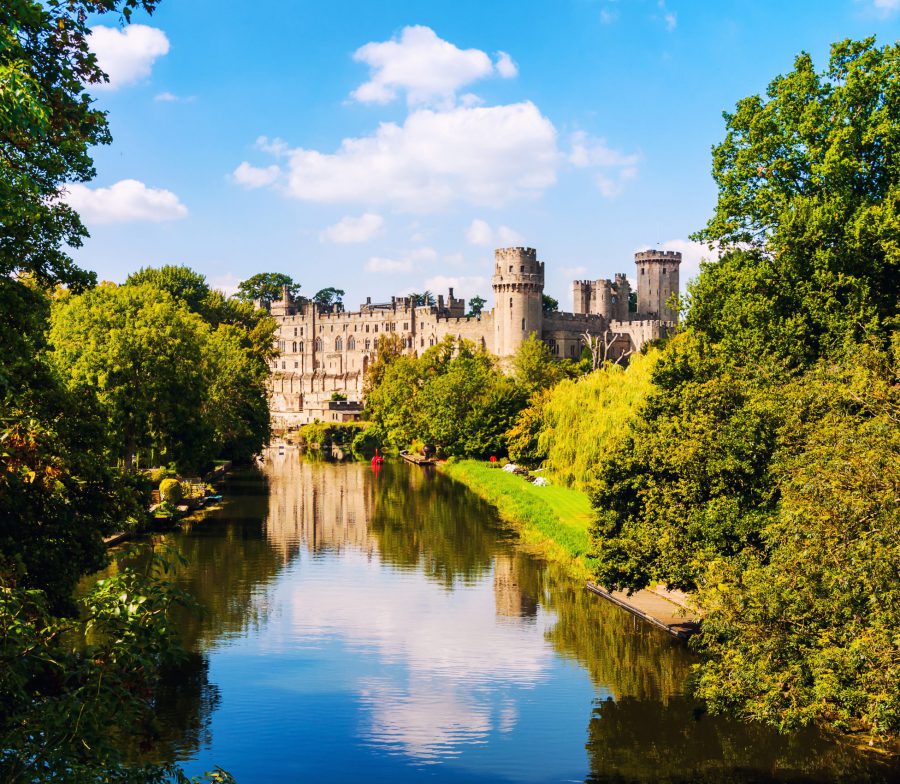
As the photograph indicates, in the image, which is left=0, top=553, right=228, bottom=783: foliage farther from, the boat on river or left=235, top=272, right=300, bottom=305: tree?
left=235, top=272, right=300, bottom=305: tree

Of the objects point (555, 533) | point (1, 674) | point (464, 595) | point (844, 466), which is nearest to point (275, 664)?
point (464, 595)

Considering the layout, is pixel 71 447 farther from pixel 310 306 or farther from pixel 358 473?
pixel 310 306

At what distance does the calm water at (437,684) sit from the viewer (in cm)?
1747

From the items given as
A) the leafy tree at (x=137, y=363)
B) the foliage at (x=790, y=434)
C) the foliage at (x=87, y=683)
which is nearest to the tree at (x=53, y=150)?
the foliage at (x=87, y=683)

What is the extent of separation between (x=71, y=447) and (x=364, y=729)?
8358 millimetres

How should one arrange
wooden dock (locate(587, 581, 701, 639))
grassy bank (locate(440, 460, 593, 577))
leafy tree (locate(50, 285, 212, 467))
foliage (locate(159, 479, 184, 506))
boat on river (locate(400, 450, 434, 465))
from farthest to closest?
boat on river (locate(400, 450, 434, 465))
foliage (locate(159, 479, 184, 506))
leafy tree (locate(50, 285, 212, 467))
grassy bank (locate(440, 460, 593, 577))
wooden dock (locate(587, 581, 701, 639))

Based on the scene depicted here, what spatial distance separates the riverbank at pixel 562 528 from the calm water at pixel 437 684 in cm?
71

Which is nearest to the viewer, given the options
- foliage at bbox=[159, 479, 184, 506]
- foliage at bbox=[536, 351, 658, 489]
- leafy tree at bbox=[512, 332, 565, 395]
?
foliage at bbox=[536, 351, 658, 489]

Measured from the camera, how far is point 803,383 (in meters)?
22.7

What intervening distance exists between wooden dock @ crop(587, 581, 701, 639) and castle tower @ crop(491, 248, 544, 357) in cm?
7977

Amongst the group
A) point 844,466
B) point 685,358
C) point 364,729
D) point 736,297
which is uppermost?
point 736,297

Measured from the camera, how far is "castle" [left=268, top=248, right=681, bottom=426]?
10962 centimetres

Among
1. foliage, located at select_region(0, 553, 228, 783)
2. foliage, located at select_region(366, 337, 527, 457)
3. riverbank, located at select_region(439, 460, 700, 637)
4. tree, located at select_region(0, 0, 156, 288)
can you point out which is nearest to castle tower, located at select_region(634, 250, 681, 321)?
foliage, located at select_region(366, 337, 527, 457)

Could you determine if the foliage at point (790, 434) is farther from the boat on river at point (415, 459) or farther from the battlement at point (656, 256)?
the battlement at point (656, 256)
